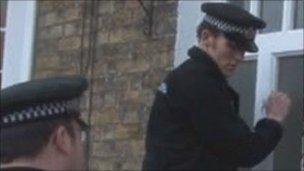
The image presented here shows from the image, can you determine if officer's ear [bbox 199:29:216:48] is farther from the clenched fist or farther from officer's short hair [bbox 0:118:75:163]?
officer's short hair [bbox 0:118:75:163]

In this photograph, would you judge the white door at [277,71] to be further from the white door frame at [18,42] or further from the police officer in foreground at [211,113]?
the white door frame at [18,42]

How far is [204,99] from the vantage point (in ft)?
14.5

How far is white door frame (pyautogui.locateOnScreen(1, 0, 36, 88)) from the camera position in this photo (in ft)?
26.5

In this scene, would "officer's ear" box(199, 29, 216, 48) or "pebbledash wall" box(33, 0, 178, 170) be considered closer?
"officer's ear" box(199, 29, 216, 48)

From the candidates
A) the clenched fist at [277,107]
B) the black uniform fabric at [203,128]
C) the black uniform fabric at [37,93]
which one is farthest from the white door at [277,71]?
the black uniform fabric at [37,93]

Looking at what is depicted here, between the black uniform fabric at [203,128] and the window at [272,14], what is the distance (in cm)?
193

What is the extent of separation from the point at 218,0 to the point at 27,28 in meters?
1.81

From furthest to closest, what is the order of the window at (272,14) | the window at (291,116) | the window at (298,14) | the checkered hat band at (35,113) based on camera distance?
the window at (272,14) < the window at (298,14) < the window at (291,116) < the checkered hat band at (35,113)

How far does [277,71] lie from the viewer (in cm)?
636

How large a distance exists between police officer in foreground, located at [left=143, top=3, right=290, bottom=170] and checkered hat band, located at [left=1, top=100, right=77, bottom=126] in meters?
1.43

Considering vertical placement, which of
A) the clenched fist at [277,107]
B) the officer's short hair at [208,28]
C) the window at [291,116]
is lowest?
the window at [291,116]

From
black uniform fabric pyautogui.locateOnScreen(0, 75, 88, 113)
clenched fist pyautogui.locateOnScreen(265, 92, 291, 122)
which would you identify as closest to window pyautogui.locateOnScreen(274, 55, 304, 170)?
clenched fist pyautogui.locateOnScreen(265, 92, 291, 122)

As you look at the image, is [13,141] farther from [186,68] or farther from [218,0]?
[218,0]

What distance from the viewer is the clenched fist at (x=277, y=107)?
15.1 feet
